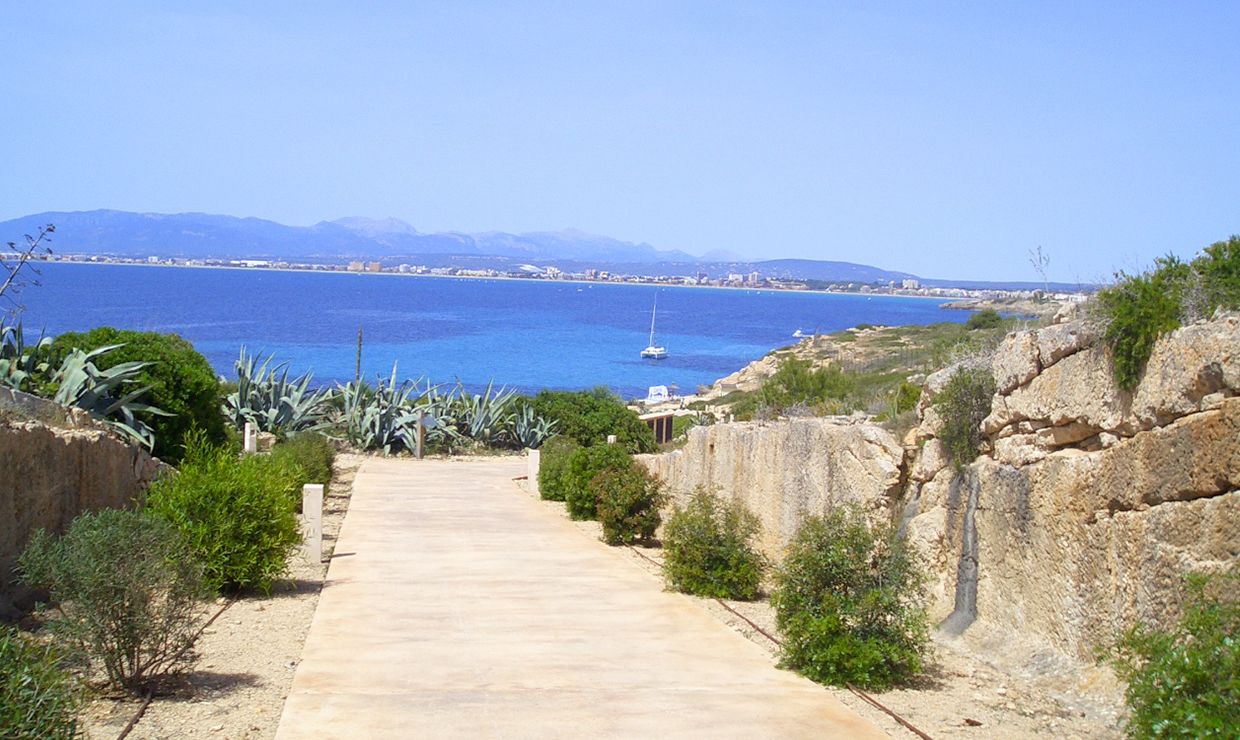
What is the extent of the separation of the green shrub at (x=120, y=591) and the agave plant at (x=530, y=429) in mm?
21739

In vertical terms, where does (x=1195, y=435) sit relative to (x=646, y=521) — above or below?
above

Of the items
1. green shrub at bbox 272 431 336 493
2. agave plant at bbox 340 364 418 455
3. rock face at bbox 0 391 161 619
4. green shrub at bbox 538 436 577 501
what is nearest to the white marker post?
rock face at bbox 0 391 161 619

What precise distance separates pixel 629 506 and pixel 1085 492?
25.2 ft

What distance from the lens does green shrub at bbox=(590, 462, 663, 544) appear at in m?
15.3

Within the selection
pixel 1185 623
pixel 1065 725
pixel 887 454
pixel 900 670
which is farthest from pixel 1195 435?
pixel 887 454

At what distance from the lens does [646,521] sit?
15477 millimetres

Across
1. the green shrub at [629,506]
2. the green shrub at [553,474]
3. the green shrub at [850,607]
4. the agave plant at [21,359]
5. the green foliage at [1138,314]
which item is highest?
the green foliage at [1138,314]

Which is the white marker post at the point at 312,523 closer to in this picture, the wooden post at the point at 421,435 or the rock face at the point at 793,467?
the rock face at the point at 793,467

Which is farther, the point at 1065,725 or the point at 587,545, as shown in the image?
the point at 587,545

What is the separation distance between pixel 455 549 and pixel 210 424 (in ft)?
16.7

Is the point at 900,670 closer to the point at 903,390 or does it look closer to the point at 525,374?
the point at 903,390

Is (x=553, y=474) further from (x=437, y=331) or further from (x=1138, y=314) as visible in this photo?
(x=437, y=331)

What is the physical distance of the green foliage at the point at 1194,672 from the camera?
5727 mm

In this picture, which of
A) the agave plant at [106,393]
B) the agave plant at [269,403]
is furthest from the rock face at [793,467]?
the agave plant at [269,403]
